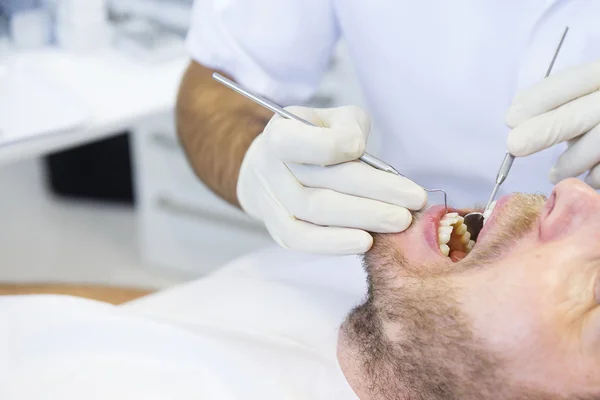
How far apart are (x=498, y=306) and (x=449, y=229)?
0.48ft

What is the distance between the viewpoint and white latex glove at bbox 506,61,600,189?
35.9 inches

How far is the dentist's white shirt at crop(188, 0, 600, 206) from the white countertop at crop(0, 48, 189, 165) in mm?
326

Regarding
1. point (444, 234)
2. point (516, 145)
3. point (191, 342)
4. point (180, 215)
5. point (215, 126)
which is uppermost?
point (516, 145)

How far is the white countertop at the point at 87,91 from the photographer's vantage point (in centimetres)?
141

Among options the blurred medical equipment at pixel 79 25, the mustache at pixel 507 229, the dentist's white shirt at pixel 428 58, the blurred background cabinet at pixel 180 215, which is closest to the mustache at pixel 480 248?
the mustache at pixel 507 229

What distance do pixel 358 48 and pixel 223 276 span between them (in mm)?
463

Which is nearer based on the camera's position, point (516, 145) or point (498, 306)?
point (498, 306)

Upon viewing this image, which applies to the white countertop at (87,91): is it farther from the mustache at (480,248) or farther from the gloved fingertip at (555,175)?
the gloved fingertip at (555,175)

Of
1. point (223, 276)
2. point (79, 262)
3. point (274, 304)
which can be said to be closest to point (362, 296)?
point (274, 304)

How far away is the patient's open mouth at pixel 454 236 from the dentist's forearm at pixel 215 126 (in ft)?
1.38

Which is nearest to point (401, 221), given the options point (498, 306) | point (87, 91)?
point (498, 306)

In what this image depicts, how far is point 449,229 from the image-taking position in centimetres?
90

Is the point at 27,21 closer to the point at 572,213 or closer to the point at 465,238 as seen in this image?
the point at 465,238

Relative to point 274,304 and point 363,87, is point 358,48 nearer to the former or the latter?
point 363,87
